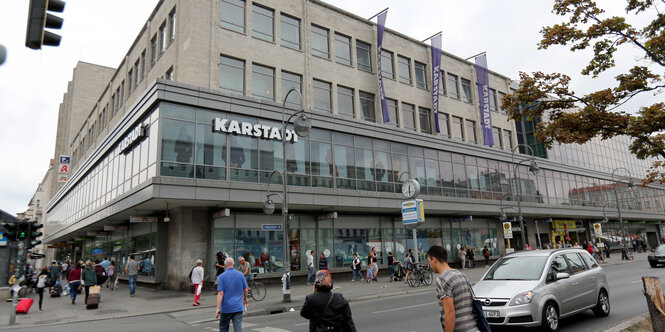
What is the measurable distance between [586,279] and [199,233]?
17.3 meters

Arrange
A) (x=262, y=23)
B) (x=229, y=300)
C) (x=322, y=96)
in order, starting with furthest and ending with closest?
(x=322, y=96) → (x=262, y=23) → (x=229, y=300)

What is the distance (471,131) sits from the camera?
36594mm

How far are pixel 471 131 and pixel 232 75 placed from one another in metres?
22.7

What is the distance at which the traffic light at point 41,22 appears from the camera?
5234 mm

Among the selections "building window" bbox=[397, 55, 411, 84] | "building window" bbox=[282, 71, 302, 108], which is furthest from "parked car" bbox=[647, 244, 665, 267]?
"building window" bbox=[282, 71, 302, 108]

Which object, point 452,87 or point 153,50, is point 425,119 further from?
point 153,50

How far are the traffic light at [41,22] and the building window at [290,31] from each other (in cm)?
2047

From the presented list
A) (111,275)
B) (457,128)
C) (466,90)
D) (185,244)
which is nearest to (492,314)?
(185,244)

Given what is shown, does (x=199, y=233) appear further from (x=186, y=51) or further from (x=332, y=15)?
(x=332, y=15)

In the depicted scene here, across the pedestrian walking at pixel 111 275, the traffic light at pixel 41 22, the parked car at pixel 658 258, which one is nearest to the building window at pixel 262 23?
the pedestrian walking at pixel 111 275

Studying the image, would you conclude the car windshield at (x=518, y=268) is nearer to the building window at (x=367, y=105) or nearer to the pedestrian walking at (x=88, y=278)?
the pedestrian walking at (x=88, y=278)

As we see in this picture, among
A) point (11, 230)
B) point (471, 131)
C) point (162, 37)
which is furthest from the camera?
point (471, 131)

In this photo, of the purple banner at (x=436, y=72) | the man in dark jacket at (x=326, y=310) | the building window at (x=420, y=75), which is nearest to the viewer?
the man in dark jacket at (x=326, y=310)

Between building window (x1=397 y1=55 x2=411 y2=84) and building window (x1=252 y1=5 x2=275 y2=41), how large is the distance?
11150 millimetres
